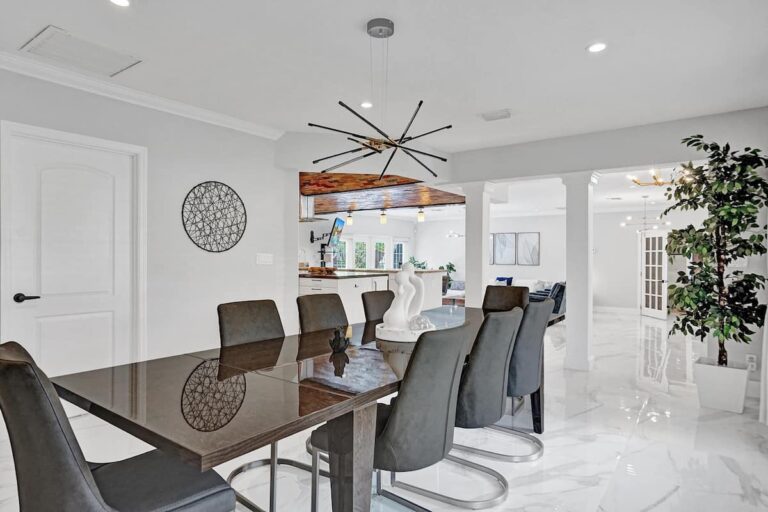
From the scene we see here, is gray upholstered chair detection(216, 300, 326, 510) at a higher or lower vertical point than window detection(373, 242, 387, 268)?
lower

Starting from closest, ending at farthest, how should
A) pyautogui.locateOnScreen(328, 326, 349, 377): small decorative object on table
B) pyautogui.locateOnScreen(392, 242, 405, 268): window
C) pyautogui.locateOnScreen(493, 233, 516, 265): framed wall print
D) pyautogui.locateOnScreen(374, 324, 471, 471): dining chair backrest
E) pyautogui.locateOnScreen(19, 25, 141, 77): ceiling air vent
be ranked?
1. pyautogui.locateOnScreen(374, 324, 471, 471): dining chair backrest
2. pyautogui.locateOnScreen(328, 326, 349, 377): small decorative object on table
3. pyautogui.locateOnScreen(19, 25, 141, 77): ceiling air vent
4. pyautogui.locateOnScreen(493, 233, 516, 265): framed wall print
5. pyautogui.locateOnScreen(392, 242, 405, 268): window

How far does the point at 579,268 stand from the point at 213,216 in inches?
146

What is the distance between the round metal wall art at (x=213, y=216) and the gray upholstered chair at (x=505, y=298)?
7.81 feet

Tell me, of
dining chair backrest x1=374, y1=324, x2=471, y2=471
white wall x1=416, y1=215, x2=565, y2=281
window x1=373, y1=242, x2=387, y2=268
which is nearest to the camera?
dining chair backrest x1=374, y1=324, x2=471, y2=471

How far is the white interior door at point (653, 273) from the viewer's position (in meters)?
9.11

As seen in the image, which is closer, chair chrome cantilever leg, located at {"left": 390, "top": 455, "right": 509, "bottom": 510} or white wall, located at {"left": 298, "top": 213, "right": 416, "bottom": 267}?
chair chrome cantilever leg, located at {"left": 390, "top": 455, "right": 509, "bottom": 510}

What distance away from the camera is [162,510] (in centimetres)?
134

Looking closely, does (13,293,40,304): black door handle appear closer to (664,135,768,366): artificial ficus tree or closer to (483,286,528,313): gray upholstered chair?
(483,286,528,313): gray upholstered chair

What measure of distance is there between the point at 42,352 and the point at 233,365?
206cm

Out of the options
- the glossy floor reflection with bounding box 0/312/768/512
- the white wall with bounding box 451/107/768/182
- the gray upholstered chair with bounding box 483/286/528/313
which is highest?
the white wall with bounding box 451/107/768/182

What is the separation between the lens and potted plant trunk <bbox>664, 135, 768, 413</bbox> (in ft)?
11.6

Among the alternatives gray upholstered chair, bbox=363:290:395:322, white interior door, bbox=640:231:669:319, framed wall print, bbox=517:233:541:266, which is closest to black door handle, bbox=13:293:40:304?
gray upholstered chair, bbox=363:290:395:322

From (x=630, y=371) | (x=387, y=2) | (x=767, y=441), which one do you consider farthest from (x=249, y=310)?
(x=630, y=371)

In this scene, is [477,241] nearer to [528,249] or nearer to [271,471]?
[271,471]
